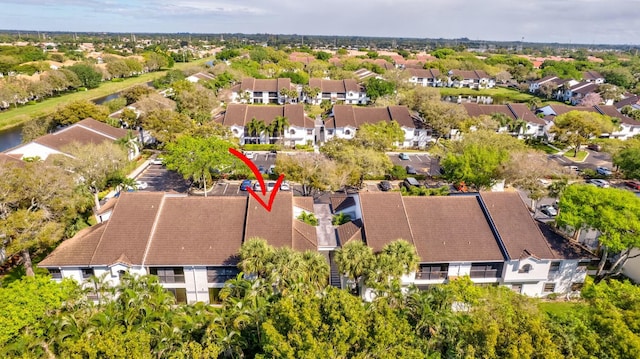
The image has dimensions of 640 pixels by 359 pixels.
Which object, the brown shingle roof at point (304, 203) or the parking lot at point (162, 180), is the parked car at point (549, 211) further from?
the parking lot at point (162, 180)

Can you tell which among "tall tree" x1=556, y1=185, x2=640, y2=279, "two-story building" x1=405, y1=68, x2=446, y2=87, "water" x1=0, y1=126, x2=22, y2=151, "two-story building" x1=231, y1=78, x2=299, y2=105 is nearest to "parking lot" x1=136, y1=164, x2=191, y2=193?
"water" x1=0, y1=126, x2=22, y2=151

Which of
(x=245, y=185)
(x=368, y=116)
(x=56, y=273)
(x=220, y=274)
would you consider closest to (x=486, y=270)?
(x=220, y=274)

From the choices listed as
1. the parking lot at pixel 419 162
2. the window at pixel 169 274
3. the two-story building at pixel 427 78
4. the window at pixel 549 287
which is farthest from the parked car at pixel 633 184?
the two-story building at pixel 427 78

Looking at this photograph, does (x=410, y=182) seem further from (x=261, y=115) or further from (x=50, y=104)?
(x=50, y=104)

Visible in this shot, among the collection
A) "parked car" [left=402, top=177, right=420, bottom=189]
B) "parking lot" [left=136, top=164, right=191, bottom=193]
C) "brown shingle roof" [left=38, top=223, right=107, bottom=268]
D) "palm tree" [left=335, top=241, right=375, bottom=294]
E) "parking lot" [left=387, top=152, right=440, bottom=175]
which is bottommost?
"parking lot" [left=136, top=164, right=191, bottom=193]

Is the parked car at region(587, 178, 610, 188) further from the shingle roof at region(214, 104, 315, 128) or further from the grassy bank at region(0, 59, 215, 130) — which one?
the grassy bank at region(0, 59, 215, 130)

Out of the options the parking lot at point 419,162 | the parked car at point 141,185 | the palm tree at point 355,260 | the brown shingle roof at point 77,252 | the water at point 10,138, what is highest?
the palm tree at point 355,260
